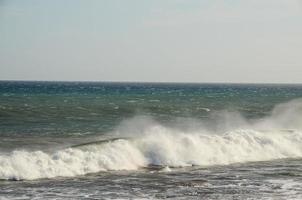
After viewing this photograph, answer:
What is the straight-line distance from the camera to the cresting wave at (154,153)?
933 inches

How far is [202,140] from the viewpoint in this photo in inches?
1230

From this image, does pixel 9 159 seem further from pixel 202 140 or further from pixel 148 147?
pixel 202 140

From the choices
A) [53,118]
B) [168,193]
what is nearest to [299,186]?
[168,193]

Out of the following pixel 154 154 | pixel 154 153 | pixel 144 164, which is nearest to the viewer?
pixel 144 164

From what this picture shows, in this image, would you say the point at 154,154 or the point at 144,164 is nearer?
the point at 144,164

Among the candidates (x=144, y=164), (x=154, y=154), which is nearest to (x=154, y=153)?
(x=154, y=154)

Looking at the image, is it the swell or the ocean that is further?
the swell

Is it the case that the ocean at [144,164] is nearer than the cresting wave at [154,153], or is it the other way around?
the ocean at [144,164]

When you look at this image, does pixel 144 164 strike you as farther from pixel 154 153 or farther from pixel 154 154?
pixel 154 153

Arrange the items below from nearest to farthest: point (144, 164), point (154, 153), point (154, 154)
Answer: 1. point (144, 164)
2. point (154, 154)
3. point (154, 153)

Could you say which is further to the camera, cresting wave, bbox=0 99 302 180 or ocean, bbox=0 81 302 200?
cresting wave, bbox=0 99 302 180

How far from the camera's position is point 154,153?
28328 mm

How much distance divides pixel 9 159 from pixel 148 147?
7.93 m

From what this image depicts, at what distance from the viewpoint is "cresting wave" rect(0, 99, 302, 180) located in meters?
23.7
